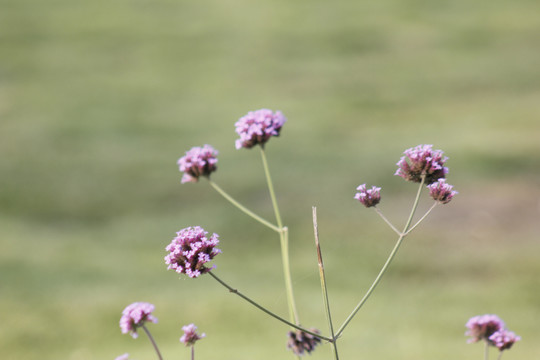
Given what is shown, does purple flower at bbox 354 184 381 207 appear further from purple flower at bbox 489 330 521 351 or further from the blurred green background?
the blurred green background

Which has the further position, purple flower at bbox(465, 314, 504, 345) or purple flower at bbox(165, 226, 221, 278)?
purple flower at bbox(465, 314, 504, 345)

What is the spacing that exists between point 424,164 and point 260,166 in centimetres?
929

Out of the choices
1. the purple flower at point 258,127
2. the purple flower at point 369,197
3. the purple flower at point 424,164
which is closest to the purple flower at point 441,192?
the purple flower at point 424,164

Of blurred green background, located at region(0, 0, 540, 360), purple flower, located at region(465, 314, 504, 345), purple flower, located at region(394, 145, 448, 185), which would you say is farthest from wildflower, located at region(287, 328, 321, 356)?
blurred green background, located at region(0, 0, 540, 360)

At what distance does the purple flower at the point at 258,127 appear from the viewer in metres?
2.02

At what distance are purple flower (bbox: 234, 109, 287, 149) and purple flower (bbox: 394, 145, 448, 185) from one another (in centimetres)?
43

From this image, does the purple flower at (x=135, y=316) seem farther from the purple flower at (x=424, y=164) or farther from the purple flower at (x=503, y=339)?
the purple flower at (x=503, y=339)

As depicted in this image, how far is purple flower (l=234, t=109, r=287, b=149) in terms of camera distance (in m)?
2.02

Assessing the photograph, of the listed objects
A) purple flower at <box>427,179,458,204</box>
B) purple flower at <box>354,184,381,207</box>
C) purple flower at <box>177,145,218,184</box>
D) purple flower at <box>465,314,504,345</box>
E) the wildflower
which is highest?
purple flower at <box>177,145,218,184</box>

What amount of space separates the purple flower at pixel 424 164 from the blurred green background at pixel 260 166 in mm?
3808

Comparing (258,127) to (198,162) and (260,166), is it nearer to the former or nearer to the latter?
(198,162)

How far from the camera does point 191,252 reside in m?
1.57

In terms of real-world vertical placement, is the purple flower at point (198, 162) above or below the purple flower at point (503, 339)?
above

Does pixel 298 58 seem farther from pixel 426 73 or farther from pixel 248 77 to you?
pixel 426 73
